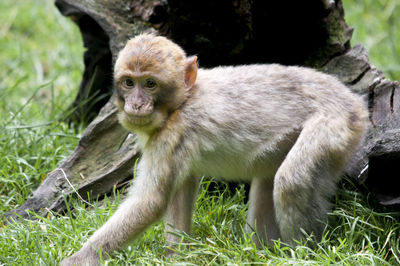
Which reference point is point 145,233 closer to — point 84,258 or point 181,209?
point 181,209

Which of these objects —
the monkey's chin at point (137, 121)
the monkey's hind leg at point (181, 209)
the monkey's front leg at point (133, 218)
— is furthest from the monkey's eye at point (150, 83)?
the monkey's hind leg at point (181, 209)

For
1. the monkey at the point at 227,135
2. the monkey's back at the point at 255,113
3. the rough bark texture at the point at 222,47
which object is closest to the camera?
the monkey at the point at 227,135

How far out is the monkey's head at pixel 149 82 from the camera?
4.65m

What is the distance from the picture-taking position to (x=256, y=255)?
463cm

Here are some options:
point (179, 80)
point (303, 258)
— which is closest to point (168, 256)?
point (303, 258)

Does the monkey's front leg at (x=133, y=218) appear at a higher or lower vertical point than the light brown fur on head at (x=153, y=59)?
lower

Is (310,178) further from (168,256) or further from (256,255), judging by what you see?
(168,256)

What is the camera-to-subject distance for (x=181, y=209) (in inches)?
205

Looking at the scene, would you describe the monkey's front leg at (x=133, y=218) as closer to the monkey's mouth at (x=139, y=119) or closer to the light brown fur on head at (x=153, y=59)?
the monkey's mouth at (x=139, y=119)

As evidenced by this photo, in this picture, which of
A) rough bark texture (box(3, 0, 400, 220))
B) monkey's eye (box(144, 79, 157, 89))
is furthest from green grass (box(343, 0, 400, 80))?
monkey's eye (box(144, 79, 157, 89))

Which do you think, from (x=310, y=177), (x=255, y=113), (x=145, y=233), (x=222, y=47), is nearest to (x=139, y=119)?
(x=255, y=113)

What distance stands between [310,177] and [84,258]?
198 cm

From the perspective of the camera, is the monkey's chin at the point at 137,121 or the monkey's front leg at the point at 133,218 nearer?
the monkey's front leg at the point at 133,218

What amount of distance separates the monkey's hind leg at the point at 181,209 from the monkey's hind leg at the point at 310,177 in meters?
0.95
